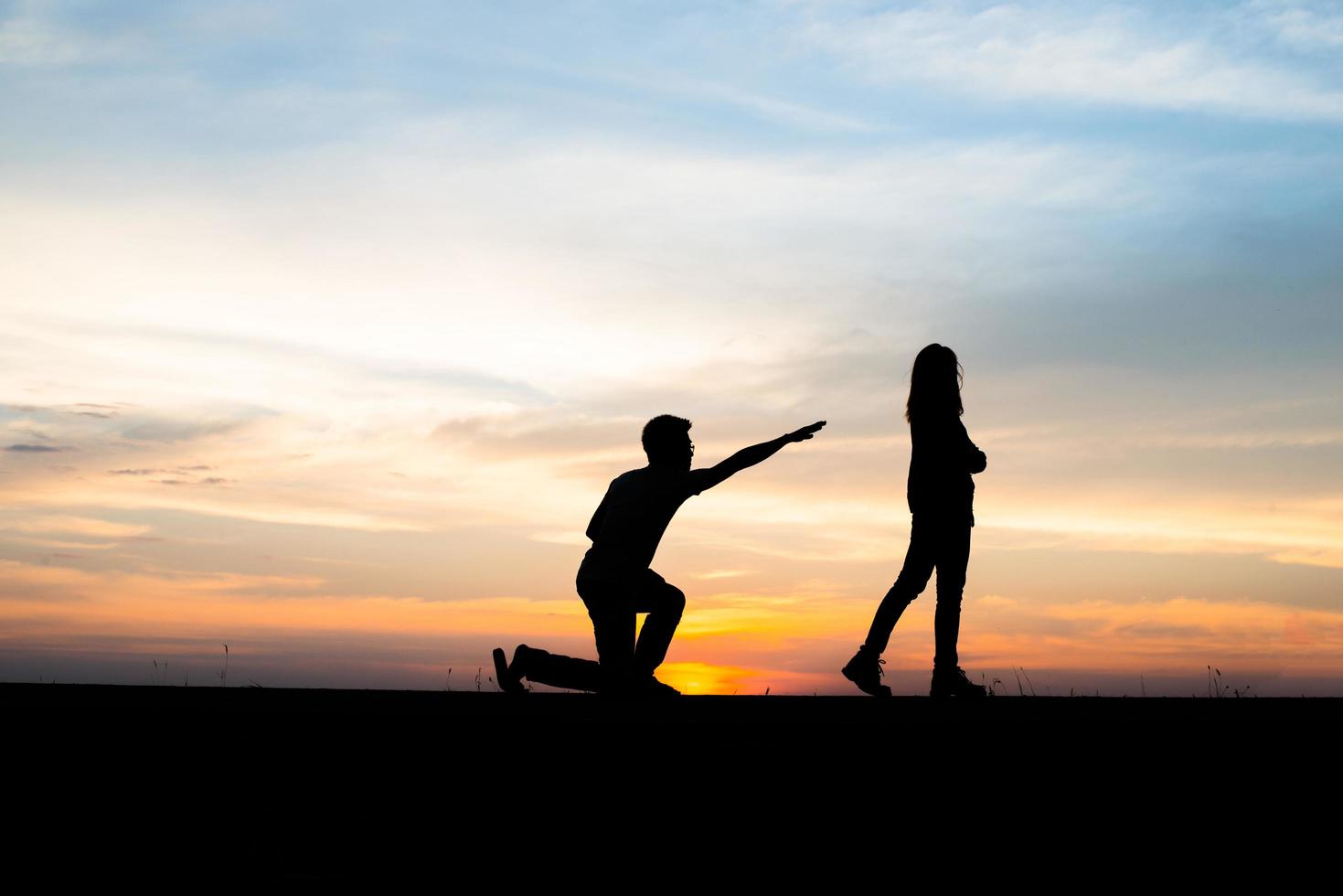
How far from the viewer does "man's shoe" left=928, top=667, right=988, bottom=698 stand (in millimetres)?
8695

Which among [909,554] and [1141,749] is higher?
[909,554]

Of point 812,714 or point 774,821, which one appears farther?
point 812,714

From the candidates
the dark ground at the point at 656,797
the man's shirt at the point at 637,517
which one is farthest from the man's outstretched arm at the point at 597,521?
the dark ground at the point at 656,797

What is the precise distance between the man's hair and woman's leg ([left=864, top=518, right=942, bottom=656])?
1712mm

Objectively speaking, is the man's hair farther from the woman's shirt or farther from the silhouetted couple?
the woman's shirt

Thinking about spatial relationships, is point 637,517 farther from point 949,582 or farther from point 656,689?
point 949,582

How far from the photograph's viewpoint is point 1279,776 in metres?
4.75

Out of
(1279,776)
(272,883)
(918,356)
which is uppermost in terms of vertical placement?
(918,356)

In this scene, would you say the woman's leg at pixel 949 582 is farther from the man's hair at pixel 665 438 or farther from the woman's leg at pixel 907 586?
the man's hair at pixel 665 438

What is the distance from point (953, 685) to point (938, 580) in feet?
2.33

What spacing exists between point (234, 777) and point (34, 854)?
76 cm

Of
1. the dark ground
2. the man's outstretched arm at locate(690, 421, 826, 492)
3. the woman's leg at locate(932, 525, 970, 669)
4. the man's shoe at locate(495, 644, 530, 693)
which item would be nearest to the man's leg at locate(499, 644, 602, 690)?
the man's shoe at locate(495, 644, 530, 693)

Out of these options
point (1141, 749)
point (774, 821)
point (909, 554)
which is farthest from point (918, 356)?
point (774, 821)

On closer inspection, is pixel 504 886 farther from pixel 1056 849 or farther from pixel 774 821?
pixel 1056 849
